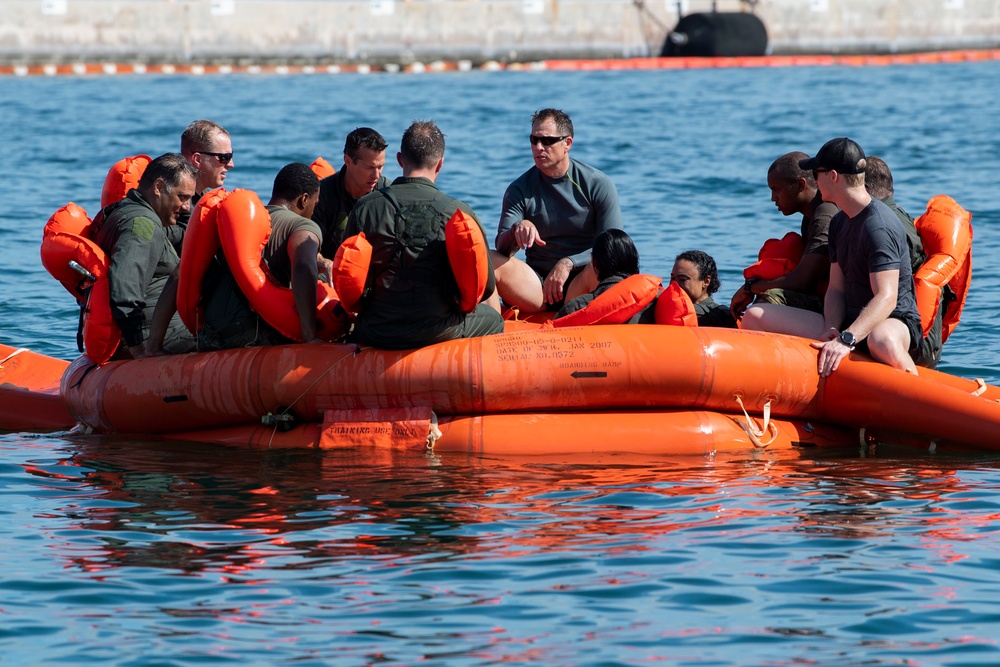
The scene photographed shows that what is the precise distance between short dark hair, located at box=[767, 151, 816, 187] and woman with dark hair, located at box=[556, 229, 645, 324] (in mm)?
896

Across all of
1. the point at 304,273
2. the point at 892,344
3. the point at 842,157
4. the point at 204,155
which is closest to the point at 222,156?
the point at 204,155

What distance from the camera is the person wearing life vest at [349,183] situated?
8117 mm

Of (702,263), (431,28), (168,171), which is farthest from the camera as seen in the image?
(431,28)

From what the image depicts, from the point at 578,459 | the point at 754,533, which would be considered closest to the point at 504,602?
the point at 754,533

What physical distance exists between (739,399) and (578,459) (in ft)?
3.03

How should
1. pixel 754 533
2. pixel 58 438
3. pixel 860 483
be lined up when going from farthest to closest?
pixel 58 438 < pixel 860 483 < pixel 754 533

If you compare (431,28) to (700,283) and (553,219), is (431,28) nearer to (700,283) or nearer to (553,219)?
(553,219)

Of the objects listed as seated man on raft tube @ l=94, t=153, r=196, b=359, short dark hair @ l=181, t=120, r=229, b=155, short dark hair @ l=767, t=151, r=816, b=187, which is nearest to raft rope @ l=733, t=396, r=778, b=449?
short dark hair @ l=767, t=151, r=816, b=187

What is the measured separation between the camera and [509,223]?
8.82 meters

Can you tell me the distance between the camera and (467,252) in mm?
6906

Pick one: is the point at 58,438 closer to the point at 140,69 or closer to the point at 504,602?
the point at 504,602

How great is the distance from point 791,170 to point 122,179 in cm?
400

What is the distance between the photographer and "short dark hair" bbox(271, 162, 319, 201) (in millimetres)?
7535

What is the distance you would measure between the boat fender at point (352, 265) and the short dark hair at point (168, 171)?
1.29 metres
